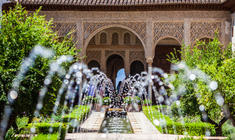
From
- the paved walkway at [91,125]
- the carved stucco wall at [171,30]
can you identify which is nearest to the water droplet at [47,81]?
the paved walkway at [91,125]

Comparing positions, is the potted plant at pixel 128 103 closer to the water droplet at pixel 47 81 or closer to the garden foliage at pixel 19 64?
the garden foliage at pixel 19 64

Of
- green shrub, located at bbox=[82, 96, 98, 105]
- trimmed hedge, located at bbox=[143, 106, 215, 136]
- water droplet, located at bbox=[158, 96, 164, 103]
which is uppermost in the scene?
water droplet, located at bbox=[158, 96, 164, 103]

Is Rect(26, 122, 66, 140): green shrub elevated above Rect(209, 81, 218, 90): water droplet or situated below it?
below

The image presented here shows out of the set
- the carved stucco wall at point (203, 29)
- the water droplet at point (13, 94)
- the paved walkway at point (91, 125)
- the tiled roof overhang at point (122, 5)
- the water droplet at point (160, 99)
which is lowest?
the paved walkway at point (91, 125)

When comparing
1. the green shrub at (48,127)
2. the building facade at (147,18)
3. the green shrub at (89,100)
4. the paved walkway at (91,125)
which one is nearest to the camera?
the green shrub at (48,127)

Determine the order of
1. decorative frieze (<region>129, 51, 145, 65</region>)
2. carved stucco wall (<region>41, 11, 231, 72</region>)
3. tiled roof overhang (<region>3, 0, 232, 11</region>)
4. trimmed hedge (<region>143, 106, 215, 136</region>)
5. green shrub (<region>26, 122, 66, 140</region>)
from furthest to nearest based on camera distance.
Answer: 1. decorative frieze (<region>129, 51, 145, 65</region>)
2. carved stucco wall (<region>41, 11, 231, 72</region>)
3. tiled roof overhang (<region>3, 0, 232, 11</region>)
4. trimmed hedge (<region>143, 106, 215, 136</region>)
5. green shrub (<region>26, 122, 66, 140</region>)

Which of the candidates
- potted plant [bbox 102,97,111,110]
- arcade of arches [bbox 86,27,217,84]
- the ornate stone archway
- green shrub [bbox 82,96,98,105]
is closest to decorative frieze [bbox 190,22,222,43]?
arcade of arches [bbox 86,27,217,84]

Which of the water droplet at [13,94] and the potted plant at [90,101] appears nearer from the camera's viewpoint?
the water droplet at [13,94]

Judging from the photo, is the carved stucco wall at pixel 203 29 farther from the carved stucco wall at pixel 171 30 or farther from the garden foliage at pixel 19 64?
the garden foliage at pixel 19 64

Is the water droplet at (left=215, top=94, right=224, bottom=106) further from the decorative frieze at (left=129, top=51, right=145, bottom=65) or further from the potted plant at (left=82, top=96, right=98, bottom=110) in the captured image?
the decorative frieze at (left=129, top=51, right=145, bottom=65)

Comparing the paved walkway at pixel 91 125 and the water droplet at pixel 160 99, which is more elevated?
the water droplet at pixel 160 99

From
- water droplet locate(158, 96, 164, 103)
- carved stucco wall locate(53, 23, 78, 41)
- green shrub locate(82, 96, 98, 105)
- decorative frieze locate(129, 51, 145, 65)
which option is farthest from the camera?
decorative frieze locate(129, 51, 145, 65)

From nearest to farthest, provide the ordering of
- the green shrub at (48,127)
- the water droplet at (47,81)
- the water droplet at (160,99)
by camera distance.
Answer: the water droplet at (47,81)
the green shrub at (48,127)
the water droplet at (160,99)

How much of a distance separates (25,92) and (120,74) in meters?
15.3
